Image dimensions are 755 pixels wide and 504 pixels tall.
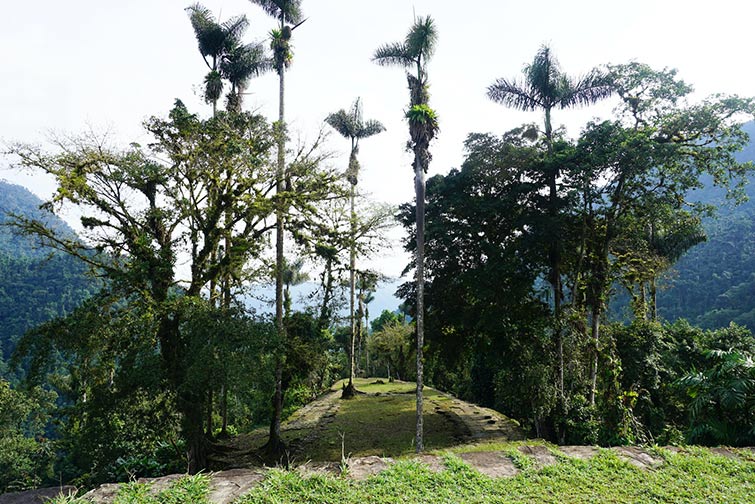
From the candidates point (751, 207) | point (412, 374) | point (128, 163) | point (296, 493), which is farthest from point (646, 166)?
point (751, 207)

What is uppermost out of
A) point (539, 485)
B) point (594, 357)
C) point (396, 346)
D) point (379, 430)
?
point (594, 357)

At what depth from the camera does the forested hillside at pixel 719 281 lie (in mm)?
40662

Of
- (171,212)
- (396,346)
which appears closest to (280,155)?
(171,212)

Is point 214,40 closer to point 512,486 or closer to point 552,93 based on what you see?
point 552,93

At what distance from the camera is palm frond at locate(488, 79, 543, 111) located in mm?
15109

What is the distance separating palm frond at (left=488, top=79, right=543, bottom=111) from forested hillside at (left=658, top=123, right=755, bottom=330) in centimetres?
3128

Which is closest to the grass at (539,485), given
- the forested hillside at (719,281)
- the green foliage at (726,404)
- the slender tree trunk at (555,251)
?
the green foliage at (726,404)

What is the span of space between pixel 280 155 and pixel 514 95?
28.5 ft

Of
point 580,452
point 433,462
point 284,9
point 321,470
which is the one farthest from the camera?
point 284,9

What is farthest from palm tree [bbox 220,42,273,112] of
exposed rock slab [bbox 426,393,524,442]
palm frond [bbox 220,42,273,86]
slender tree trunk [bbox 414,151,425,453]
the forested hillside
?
the forested hillside

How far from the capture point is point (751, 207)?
202ft

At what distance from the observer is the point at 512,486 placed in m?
5.69

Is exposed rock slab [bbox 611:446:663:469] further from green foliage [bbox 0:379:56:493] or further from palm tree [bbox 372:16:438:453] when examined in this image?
green foliage [bbox 0:379:56:493]

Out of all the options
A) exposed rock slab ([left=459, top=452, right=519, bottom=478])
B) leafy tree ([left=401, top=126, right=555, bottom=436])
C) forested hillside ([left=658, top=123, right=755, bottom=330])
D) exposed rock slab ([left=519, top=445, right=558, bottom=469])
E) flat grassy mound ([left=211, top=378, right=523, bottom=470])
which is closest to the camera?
exposed rock slab ([left=459, top=452, right=519, bottom=478])
